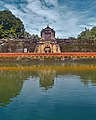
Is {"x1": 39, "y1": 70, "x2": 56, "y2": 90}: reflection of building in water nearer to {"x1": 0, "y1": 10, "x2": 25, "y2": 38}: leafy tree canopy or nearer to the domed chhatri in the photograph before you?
the domed chhatri

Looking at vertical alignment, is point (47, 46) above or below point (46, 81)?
above

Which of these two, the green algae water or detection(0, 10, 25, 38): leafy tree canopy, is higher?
detection(0, 10, 25, 38): leafy tree canopy

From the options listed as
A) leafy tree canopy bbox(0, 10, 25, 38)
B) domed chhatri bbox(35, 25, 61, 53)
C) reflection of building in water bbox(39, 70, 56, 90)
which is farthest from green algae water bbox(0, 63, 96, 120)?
leafy tree canopy bbox(0, 10, 25, 38)

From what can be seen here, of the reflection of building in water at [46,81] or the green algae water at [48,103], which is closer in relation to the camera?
the green algae water at [48,103]

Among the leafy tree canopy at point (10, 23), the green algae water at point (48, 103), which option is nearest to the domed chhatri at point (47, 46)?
the leafy tree canopy at point (10, 23)

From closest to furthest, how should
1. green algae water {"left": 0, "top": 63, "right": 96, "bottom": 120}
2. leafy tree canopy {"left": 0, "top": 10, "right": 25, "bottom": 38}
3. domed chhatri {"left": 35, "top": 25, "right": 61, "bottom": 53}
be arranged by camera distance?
green algae water {"left": 0, "top": 63, "right": 96, "bottom": 120} < domed chhatri {"left": 35, "top": 25, "right": 61, "bottom": 53} < leafy tree canopy {"left": 0, "top": 10, "right": 25, "bottom": 38}

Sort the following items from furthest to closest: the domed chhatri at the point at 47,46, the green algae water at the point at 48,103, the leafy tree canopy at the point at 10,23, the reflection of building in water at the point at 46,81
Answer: the leafy tree canopy at the point at 10,23, the domed chhatri at the point at 47,46, the reflection of building in water at the point at 46,81, the green algae water at the point at 48,103

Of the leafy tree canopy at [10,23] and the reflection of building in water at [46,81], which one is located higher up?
the leafy tree canopy at [10,23]

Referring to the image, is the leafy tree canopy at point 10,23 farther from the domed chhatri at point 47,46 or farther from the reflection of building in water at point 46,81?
the reflection of building in water at point 46,81

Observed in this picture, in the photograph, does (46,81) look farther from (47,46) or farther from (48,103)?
(47,46)

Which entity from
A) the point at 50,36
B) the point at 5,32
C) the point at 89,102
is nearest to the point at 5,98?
the point at 89,102

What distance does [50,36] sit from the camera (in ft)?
172

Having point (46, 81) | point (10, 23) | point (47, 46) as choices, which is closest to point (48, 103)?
point (46, 81)

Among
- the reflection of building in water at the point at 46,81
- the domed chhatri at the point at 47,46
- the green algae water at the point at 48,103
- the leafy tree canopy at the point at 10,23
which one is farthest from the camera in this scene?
the leafy tree canopy at the point at 10,23
